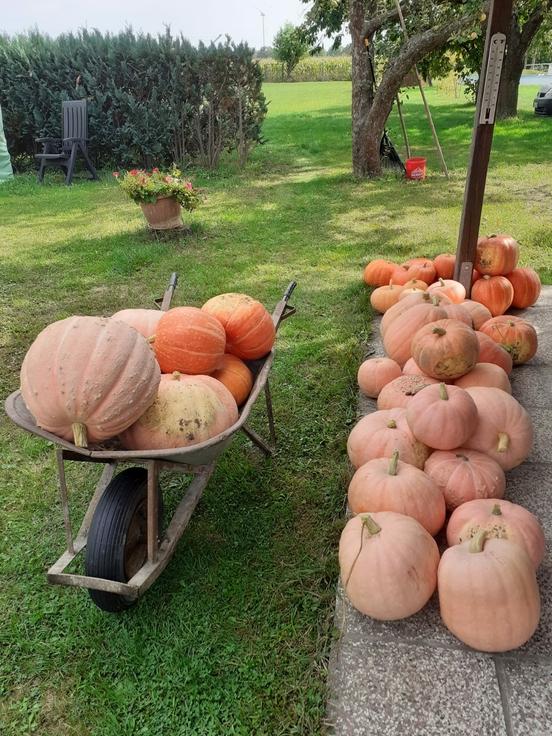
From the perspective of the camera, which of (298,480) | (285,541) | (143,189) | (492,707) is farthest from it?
(143,189)

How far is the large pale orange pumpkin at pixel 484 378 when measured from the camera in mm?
2721

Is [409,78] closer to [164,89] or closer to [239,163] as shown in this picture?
[239,163]

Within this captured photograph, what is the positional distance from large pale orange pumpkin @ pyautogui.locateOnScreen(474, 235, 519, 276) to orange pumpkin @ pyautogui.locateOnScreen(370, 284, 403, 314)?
61 cm

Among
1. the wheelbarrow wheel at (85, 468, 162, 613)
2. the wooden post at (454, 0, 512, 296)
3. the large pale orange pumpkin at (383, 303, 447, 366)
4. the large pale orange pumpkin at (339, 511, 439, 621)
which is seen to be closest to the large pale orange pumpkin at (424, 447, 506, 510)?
the large pale orange pumpkin at (339, 511, 439, 621)

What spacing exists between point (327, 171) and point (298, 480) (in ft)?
29.9

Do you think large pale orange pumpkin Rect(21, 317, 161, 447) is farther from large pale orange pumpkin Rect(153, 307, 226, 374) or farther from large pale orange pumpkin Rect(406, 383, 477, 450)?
large pale orange pumpkin Rect(406, 383, 477, 450)

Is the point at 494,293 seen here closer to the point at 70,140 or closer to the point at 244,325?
the point at 244,325

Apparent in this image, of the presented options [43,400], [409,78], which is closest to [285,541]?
[43,400]

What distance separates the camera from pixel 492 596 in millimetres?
1697

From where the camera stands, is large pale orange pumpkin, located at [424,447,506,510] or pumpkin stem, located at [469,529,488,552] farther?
large pale orange pumpkin, located at [424,447,506,510]

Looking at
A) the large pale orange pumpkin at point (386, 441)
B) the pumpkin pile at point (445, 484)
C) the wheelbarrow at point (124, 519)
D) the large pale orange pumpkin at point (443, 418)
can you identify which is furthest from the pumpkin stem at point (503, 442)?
the wheelbarrow at point (124, 519)

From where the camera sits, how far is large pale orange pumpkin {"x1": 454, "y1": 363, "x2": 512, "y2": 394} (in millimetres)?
2721

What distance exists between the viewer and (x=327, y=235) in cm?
691

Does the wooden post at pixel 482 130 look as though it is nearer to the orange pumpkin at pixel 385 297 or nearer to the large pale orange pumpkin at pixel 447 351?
the orange pumpkin at pixel 385 297
